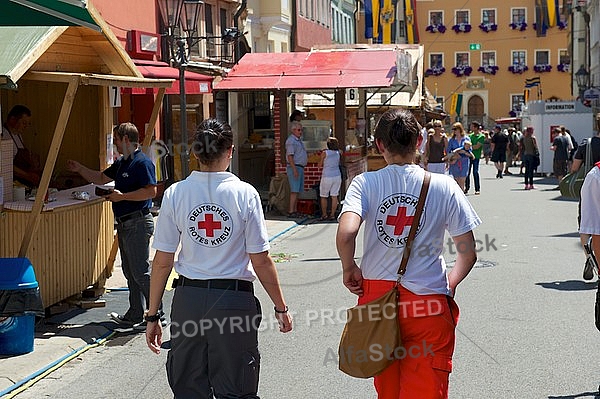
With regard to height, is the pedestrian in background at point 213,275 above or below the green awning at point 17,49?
below

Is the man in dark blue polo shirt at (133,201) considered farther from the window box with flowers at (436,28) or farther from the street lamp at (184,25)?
the window box with flowers at (436,28)

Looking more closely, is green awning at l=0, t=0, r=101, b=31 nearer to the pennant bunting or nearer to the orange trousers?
the orange trousers

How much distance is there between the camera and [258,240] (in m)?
5.16

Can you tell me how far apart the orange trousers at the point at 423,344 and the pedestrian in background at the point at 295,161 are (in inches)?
582

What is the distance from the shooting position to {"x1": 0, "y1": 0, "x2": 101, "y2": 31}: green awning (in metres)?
6.60

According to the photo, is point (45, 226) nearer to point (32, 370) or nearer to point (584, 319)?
point (32, 370)

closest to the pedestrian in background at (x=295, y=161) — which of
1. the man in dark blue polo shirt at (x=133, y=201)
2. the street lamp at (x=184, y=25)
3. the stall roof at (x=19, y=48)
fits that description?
the street lamp at (x=184, y=25)

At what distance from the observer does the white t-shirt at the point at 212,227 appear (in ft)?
16.8

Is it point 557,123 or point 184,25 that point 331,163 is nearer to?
point 184,25

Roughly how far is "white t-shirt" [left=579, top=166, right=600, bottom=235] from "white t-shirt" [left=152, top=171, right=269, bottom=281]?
6.72ft

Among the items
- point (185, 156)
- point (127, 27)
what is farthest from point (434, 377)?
point (127, 27)

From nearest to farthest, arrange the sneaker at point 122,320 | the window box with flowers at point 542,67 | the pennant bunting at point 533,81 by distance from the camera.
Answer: the sneaker at point 122,320 → the pennant bunting at point 533,81 → the window box with flowers at point 542,67

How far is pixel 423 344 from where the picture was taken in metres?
4.79

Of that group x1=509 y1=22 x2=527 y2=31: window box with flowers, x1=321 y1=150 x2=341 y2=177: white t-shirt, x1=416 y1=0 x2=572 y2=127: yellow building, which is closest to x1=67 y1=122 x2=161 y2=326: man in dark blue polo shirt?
x1=321 y1=150 x2=341 y2=177: white t-shirt
